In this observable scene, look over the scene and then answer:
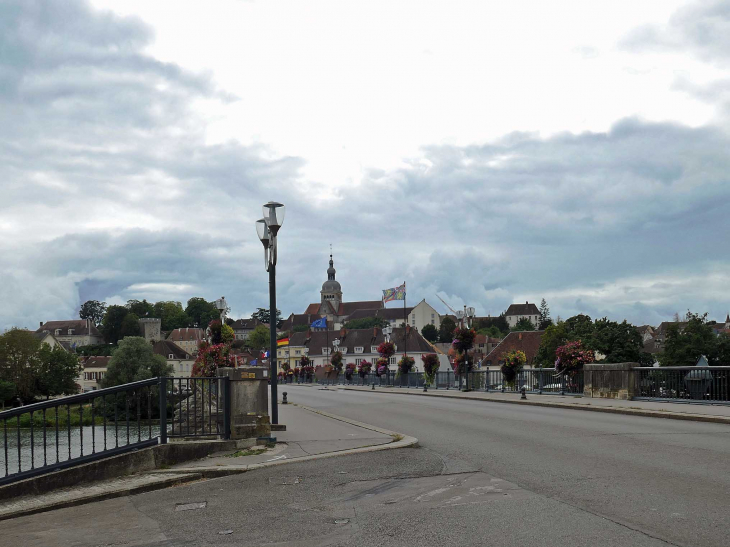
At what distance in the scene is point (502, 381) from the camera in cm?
3769

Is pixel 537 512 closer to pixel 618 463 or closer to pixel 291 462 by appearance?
pixel 618 463

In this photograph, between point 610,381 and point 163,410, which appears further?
point 610,381

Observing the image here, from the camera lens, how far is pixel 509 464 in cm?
1053

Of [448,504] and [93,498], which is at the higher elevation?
[448,504]

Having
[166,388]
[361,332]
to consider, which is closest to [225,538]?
[166,388]

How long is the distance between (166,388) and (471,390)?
2968 centimetres

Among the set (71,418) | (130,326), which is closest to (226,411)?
(71,418)

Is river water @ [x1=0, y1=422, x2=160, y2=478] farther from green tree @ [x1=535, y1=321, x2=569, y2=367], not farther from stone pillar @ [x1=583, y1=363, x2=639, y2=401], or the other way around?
green tree @ [x1=535, y1=321, x2=569, y2=367]

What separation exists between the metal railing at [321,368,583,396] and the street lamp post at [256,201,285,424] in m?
15.7

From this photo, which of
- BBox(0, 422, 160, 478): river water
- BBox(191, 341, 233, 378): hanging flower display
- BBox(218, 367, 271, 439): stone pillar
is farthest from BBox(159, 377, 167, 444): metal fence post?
BBox(191, 341, 233, 378): hanging flower display

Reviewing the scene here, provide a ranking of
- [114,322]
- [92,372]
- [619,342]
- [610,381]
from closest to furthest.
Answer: [610,381] → [619,342] → [92,372] → [114,322]

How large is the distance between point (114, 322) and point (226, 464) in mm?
187063

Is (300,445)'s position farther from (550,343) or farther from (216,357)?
(550,343)

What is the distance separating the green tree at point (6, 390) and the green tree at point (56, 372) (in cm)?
867
